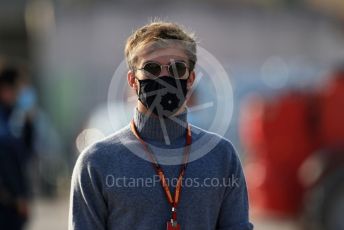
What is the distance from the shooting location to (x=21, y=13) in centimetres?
2850

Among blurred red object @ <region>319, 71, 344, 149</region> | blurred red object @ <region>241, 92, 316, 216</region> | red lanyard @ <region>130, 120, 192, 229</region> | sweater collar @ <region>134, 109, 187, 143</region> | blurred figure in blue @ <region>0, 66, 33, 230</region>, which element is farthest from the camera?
blurred red object @ <region>241, 92, 316, 216</region>

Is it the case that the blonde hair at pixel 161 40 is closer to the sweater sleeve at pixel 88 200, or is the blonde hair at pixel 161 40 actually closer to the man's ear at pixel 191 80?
the man's ear at pixel 191 80

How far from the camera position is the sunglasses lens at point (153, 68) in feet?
12.6

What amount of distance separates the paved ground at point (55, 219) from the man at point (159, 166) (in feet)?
22.7

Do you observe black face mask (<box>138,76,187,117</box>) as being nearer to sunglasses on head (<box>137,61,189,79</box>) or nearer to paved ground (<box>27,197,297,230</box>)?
sunglasses on head (<box>137,61,189,79</box>)

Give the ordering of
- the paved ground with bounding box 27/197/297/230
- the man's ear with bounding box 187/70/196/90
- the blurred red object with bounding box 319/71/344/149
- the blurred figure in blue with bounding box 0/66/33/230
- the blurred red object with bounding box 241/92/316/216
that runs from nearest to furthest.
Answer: the man's ear with bounding box 187/70/196/90 → the blurred figure in blue with bounding box 0/66/33/230 → the blurred red object with bounding box 319/71/344/149 → the blurred red object with bounding box 241/92/316/216 → the paved ground with bounding box 27/197/297/230

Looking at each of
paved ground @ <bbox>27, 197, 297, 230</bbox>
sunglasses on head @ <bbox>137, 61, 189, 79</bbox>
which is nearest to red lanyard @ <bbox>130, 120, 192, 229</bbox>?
sunglasses on head @ <bbox>137, 61, 189, 79</bbox>

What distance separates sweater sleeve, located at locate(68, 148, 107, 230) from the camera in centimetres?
377

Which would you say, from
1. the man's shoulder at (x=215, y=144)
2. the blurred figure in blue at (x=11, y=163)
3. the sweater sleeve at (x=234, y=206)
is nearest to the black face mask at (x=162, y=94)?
the man's shoulder at (x=215, y=144)

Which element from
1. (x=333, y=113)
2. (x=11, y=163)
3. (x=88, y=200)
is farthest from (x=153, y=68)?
(x=333, y=113)

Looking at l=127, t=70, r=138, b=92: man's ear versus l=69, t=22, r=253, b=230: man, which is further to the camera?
l=127, t=70, r=138, b=92: man's ear

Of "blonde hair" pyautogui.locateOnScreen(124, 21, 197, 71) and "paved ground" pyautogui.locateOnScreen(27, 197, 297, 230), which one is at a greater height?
"blonde hair" pyautogui.locateOnScreen(124, 21, 197, 71)

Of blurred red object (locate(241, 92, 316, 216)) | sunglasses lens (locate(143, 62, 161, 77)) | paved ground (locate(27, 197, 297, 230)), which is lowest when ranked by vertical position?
paved ground (locate(27, 197, 297, 230))

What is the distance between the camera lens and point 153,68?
3857 mm
